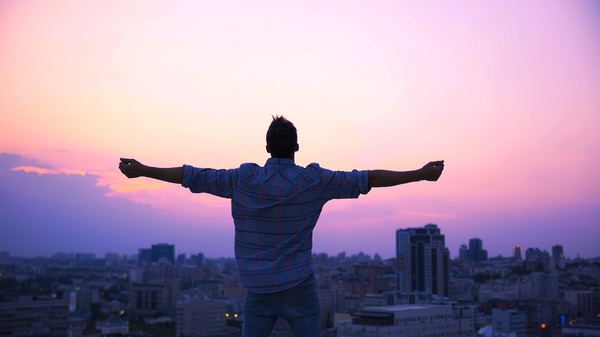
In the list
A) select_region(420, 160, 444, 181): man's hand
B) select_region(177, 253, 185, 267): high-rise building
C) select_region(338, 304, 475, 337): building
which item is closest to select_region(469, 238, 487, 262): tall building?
select_region(177, 253, 185, 267): high-rise building

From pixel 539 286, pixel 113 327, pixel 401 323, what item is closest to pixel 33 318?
pixel 113 327

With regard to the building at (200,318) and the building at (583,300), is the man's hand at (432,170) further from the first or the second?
the building at (583,300)

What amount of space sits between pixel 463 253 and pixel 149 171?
77.2 metres

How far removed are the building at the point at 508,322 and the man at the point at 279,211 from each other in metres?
24.8

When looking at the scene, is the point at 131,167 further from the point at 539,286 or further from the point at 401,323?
the point at 539,286

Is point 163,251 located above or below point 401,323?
above

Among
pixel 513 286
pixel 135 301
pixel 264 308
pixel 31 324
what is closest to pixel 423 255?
pixel 513 286

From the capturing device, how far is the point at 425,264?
133 ft

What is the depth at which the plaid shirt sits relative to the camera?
1279 millimetres

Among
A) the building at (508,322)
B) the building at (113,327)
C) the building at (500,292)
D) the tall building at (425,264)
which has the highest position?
the tall building at (425,264)

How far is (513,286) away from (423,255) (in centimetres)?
668

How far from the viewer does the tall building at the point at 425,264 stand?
39844 mm

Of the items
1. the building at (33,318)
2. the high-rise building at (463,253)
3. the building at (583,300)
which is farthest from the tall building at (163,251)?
the building at (33,318)

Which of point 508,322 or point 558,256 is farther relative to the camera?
point 558,256
